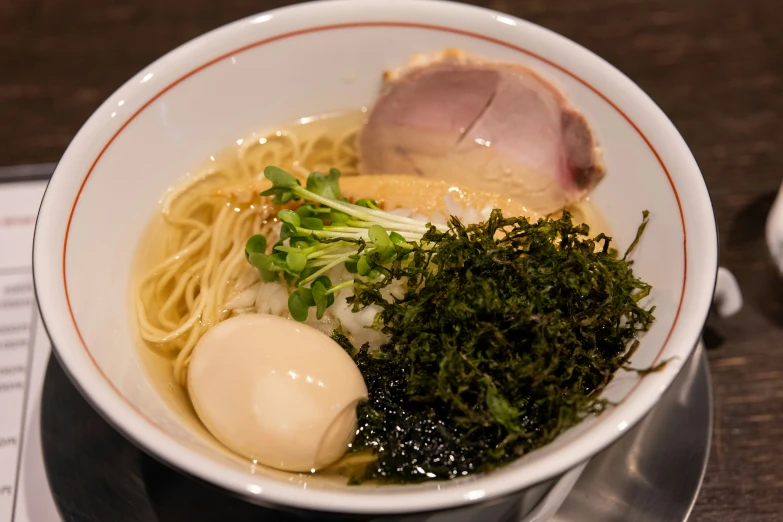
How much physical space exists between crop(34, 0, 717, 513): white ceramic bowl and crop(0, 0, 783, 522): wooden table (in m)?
0.63

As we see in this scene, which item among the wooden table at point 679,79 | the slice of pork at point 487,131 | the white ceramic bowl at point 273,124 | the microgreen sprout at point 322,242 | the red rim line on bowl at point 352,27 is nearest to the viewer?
the white ceramic bowl at point 273,124

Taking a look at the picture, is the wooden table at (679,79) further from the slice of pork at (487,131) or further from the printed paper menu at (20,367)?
the slice of pork at (487,131)

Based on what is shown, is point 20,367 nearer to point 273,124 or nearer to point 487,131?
point 273,124

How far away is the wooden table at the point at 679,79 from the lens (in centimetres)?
179

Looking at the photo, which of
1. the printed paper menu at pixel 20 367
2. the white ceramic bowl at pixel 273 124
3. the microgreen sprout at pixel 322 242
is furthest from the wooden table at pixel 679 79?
the microgreen sprout at pixel 322 242

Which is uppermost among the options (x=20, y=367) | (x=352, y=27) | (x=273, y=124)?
(x=352, y=27)

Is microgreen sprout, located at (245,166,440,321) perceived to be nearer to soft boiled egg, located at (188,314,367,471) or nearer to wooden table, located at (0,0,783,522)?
soft boiled egg, located at (188,314,367,471)

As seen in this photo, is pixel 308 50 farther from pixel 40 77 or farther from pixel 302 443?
pixel 40 77

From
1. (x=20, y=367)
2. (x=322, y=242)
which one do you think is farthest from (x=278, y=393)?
(x=20, y=367)

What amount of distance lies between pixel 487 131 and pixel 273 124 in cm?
66

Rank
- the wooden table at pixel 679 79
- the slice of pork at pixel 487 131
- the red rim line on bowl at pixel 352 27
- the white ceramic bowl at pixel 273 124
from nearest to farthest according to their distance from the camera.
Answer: the white ceramic bowl at pixel 273 124, the red rim line on bowl at pixel 352 27, the slice of pork at pixel 487 131, the wooden table at pixel 679 79

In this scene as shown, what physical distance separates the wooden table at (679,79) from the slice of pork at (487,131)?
2.15 feet

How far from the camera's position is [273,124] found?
6.27ft

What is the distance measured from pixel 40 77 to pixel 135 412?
2.01 meters
